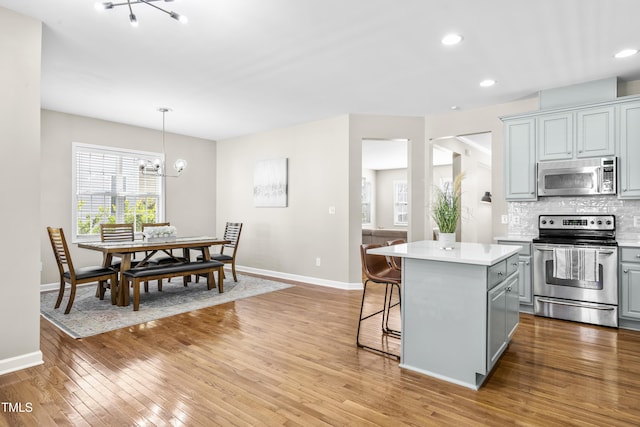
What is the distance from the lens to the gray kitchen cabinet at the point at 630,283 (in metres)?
3.46

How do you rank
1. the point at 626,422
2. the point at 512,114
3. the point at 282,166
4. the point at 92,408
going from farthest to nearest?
the point at 282,166
the point at 512,114
the point at 92,408
the point at 626,422

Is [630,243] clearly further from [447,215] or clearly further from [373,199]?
[373,199]

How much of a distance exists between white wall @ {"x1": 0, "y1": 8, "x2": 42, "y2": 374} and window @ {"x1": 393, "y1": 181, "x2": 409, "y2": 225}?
1020 centimetres

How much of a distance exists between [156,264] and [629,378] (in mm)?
5077

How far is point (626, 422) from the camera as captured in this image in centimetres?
193

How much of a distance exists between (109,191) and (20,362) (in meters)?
3.95

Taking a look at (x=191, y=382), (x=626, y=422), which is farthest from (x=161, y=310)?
(x=626, y=422)

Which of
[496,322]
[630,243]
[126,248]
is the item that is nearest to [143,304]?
[126,248]

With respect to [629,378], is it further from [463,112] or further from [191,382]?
[463,112]

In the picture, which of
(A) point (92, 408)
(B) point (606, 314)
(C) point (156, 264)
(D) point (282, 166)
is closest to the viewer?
(A) point (92, 408)

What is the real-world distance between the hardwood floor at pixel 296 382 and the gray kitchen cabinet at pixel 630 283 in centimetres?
23

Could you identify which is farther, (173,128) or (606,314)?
(173,128)

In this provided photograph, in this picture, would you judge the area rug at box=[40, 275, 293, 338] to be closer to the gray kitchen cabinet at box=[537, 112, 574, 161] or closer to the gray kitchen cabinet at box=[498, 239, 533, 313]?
the gray kitchen cabinet at box=[498, 239, 533, 313]

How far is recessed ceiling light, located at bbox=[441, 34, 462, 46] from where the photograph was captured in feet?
9.96
